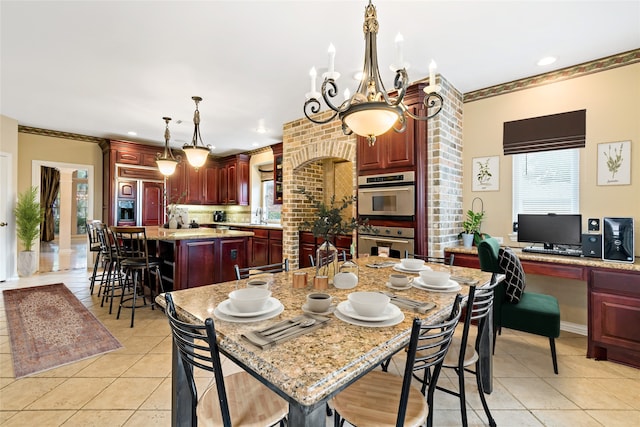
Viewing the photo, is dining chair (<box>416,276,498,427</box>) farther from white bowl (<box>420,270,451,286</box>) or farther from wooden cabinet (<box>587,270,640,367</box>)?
wooden cabinet (<box>587,270,640,367</box>)

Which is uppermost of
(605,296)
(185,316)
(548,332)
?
(185,316)

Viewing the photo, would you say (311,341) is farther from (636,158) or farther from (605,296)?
(636,158)

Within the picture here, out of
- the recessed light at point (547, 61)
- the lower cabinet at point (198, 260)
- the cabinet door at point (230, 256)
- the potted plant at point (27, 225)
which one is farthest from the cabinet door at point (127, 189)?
the recessed light at point (547, 61)

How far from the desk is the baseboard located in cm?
50

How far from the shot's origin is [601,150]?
2.72 metres

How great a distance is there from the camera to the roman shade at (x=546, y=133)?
2.83 metres

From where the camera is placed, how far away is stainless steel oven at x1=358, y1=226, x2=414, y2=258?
321 centimetres

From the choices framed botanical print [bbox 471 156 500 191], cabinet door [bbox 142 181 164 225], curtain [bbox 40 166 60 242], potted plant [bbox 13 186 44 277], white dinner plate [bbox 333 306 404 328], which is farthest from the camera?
curtain [bbox 40 166 60 242]

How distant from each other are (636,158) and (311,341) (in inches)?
131

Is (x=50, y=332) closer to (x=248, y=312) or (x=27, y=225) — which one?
(x=248, y=312)

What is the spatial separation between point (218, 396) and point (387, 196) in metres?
2.76

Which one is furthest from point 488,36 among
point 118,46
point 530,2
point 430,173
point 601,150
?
point 118,46

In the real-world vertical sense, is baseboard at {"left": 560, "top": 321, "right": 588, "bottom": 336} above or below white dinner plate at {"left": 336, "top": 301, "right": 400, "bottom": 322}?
below

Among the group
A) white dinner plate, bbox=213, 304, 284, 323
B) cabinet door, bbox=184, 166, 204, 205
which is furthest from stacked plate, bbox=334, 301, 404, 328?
cabinet door, bbox=184, 166, 204, 205
